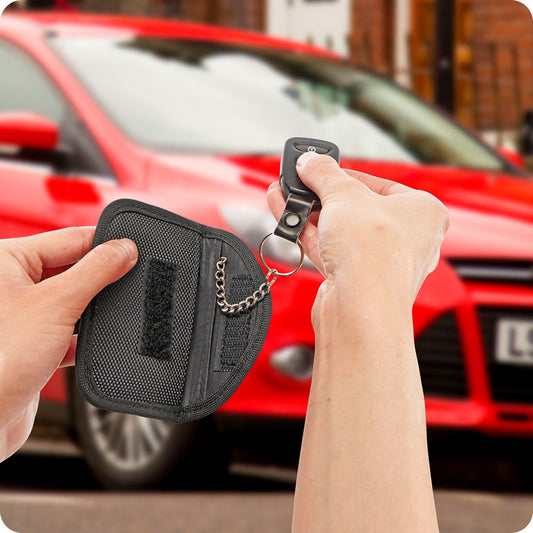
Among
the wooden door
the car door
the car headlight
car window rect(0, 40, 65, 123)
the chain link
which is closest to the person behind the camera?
the chain link

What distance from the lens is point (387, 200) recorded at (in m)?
1.02

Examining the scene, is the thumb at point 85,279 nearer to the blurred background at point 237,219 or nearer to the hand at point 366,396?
the hand at point 366,396

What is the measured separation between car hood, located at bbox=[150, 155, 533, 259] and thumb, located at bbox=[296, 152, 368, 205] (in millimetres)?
1315

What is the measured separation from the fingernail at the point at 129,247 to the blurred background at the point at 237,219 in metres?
1.11

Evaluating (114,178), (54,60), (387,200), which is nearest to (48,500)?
(114,178)

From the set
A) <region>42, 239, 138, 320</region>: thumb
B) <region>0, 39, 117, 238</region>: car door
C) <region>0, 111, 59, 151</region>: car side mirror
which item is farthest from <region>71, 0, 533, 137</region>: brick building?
<region>42, 239, 138, 320</region>: thumb

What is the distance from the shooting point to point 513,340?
247cm

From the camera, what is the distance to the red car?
96.2 inches

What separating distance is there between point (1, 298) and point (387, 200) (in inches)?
15.3

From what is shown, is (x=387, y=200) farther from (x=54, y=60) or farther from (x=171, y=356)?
(x=54, y=60)

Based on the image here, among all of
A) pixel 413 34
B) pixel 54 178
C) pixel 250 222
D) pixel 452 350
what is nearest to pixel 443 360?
pixel 452 350

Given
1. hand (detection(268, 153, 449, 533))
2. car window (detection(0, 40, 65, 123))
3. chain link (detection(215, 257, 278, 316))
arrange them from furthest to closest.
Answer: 1. car window (detection(0, 40, 65, 123))
2. chain link (detection(215, 257, 278, 316))
3. hand (detection(268, 153, 449, 533))

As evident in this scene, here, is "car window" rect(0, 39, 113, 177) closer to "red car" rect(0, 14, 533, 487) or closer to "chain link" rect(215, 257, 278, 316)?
"red car" rect(0, 14, 533, 487)

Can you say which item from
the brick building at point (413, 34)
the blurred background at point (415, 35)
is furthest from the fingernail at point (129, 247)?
the brick building at point (413, 34)
